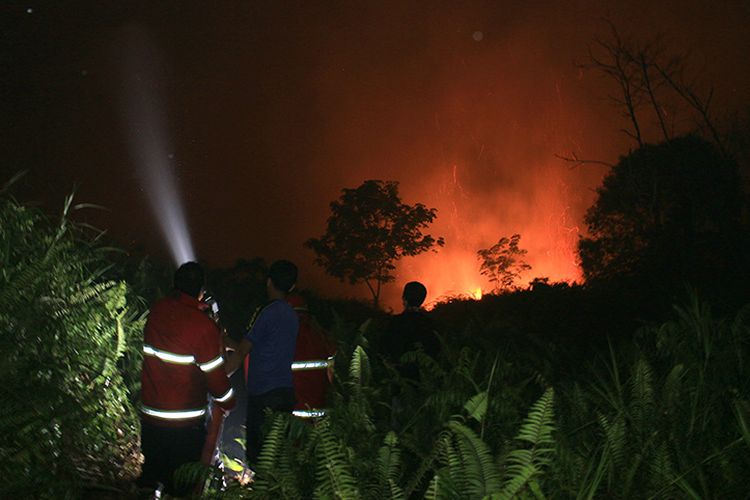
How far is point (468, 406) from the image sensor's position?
13.0 feet

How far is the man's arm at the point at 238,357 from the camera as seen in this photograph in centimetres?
504

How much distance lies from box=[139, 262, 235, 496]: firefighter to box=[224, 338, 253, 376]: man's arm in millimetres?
263

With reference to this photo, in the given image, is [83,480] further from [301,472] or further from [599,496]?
[599,496]

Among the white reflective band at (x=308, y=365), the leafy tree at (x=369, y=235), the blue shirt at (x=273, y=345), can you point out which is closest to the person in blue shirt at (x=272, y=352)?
the blue shirt at (x=273, y=345)

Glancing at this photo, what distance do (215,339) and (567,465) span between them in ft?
7.16

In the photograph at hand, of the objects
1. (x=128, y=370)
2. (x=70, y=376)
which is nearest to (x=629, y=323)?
(x=128, y=370)

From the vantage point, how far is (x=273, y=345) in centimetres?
519

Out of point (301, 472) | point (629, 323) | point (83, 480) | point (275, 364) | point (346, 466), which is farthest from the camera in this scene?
point (629, 323)

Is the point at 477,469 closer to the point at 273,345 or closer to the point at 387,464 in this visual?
the point at 387,464

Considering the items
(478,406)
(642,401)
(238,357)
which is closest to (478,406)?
(478,406)

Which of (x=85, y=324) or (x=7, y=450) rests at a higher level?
(x=85, y=324)

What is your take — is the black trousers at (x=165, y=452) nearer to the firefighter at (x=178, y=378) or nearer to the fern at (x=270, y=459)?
the firefighter at (x=178, y=378)

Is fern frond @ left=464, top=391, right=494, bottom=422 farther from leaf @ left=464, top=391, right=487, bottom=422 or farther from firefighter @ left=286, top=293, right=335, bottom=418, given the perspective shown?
firefighter @ left=286, top=293, right=335, bottom=418

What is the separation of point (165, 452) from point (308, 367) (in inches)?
46.6
